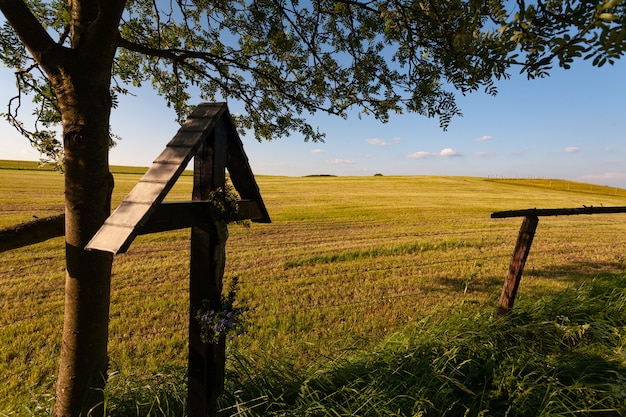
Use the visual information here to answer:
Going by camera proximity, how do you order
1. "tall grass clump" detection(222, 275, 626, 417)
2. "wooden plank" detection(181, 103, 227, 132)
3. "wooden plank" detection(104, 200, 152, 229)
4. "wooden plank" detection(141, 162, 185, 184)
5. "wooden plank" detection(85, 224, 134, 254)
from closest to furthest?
"wooden plank" detection(85, 224, 134, 254), "wooden plank" detection(104, 200, 152, 229), "wooden plank" detection(141, 162, 185, 184), "wooden plank" detection(181, 103, 227, 132), "tall grass clump" detection(222, 275, 626, 417)

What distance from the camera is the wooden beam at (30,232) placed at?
95.6 inches

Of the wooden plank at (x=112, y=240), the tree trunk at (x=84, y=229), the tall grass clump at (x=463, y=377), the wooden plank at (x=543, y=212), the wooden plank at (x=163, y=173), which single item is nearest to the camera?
the wooden plank at (x=112, y=240)

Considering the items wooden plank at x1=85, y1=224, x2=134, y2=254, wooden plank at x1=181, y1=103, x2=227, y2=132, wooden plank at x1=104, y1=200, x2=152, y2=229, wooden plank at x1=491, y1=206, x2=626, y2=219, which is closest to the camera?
wooden plank at x1=85, y1=224, x2=134, y2=254

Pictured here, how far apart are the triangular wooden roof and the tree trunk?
826mm

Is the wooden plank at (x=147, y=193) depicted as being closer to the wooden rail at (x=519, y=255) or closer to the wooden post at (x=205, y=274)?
the wooden post at (x=205, y=274)

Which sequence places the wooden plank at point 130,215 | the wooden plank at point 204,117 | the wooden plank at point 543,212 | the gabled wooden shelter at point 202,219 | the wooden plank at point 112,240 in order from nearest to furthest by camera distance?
1. the wooden plank at point 112,240
2. the wooden plank at point 130,215
3. the gabled wooden shelter at point 202,219
4. the wooden plank at point 204,117
5. the wooden plank at point 543,212

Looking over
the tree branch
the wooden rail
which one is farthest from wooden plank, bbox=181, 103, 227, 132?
the wooden rail

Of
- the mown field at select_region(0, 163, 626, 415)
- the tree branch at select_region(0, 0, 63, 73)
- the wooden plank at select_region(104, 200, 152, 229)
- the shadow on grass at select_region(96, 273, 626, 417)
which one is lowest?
the mown field at select_region(0, 163, 626, 415)

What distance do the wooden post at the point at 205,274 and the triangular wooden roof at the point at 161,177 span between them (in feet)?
0.47

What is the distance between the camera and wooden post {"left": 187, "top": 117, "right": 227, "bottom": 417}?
236 centimetres

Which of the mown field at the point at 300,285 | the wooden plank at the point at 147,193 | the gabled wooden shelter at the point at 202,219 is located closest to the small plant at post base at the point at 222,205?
the gabled wooden shelter at the point at 202,219

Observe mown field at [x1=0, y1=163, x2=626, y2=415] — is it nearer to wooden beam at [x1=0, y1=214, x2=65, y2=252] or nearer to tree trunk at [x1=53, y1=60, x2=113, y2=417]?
tree trunk at [x1=53, y1=60, x2=113, y2=417]

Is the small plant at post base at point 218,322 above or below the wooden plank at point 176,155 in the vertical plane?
below

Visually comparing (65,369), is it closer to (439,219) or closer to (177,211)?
(177,211)
